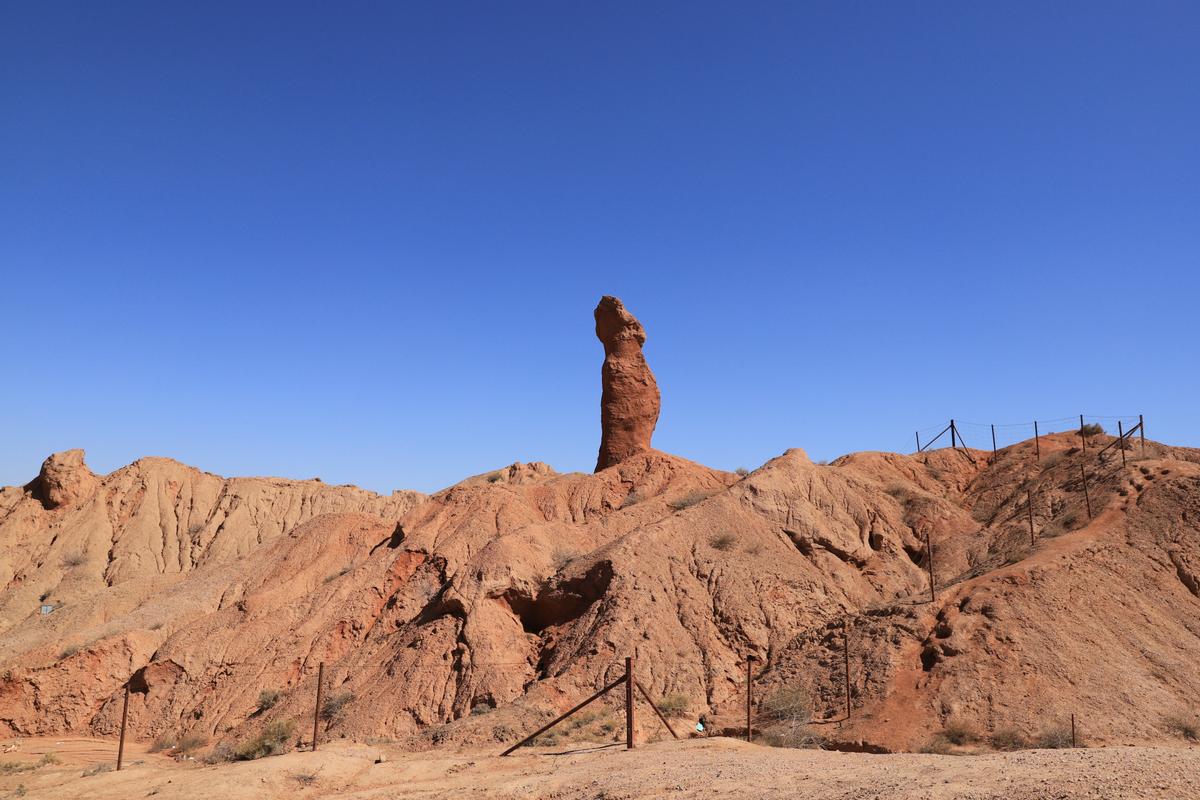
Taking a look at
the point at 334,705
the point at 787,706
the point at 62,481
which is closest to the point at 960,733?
the point at 787,706

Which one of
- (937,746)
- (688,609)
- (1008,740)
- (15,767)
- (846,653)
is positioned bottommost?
(15,767)

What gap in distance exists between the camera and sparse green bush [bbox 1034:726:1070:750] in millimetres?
16906

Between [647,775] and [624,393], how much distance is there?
82.4ft

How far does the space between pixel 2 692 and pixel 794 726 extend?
25.5 metres

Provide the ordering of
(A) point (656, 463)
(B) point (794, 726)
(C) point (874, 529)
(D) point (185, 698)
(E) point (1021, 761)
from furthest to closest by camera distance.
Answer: (A) point (656, 463), (C) point (874, 529), (D) point (185, 698), (B) point (794, 726), (E) point (1021, 761)

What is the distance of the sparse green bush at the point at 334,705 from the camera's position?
79.0ft

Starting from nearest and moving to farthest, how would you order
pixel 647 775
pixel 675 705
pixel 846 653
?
1. pixel 647 775
2. pixel 846 653
3. pixel 675 705

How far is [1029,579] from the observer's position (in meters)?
22.7

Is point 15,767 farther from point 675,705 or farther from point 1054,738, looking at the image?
point 1054,738

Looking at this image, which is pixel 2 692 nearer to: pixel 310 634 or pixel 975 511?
pixel 310 634

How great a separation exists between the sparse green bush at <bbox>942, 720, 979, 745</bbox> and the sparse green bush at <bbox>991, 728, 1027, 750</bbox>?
0.41 meters

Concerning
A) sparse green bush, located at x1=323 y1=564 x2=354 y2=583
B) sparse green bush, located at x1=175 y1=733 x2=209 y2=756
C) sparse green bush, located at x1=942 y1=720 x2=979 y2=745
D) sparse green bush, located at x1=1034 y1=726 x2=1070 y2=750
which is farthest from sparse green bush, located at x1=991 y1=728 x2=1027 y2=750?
sparse green bush, located at x1=323 y1=564 x2=354 y2=583

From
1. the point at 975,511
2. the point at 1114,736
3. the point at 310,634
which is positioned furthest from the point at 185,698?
the point at 975,511

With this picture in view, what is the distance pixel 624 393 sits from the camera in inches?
1511
